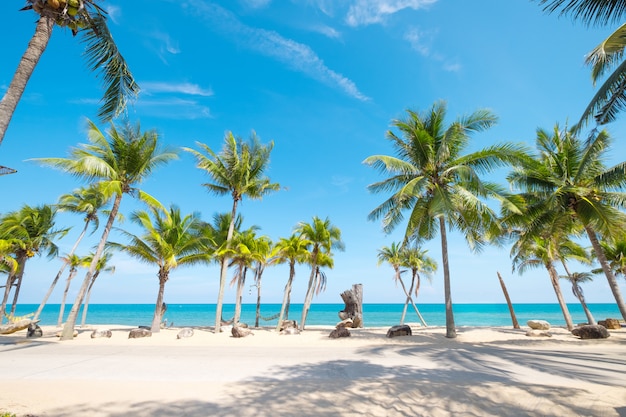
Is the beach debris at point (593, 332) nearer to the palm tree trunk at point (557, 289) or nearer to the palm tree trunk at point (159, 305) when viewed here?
the palm tree trunk at point (557, 289)

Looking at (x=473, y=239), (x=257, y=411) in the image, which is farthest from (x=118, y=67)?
(x=473, y=239)

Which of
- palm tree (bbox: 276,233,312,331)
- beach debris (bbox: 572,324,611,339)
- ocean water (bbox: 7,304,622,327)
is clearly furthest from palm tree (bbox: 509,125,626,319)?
ocean water (bbox: 7,304,622,327)

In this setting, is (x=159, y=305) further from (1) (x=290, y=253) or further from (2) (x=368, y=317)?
(2) (x=368, y=317)

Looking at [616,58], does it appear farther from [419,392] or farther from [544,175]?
[419,392]

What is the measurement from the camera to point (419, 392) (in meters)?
4.96

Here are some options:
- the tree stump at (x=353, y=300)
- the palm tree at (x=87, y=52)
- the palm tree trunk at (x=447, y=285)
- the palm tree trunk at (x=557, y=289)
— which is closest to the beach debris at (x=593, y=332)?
the palm tree trunk at (x=447, y=285)

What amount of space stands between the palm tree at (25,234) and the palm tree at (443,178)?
77.3 feet

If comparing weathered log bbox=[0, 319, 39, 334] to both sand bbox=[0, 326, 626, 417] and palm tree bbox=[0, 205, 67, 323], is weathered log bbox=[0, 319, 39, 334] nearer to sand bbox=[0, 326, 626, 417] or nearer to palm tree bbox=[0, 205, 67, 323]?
palm tree bbox=[0, 205, 67, 323]

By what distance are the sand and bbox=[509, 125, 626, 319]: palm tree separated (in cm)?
489

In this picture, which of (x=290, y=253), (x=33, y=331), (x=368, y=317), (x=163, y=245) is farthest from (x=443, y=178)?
(x=368, y=317)

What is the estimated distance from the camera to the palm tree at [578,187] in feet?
37.1

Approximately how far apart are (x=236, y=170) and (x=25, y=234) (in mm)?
15312

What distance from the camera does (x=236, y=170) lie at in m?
19.8

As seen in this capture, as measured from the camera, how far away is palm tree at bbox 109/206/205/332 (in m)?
17.6
